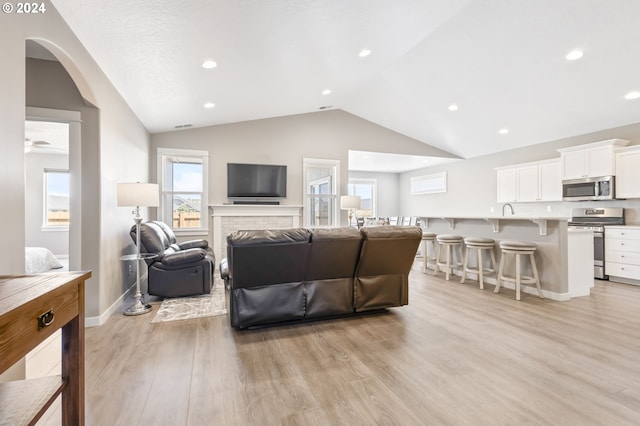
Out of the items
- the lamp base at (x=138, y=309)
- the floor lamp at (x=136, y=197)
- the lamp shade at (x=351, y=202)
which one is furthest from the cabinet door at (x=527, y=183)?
the lamp base at (x=138, y=309)

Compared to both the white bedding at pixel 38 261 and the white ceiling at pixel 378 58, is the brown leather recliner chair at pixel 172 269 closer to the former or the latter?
the white bedding at pixel 38 261

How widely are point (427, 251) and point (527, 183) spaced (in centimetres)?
280

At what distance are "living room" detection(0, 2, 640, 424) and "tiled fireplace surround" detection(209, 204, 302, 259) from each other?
17 cm

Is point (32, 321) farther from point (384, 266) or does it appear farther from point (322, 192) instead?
point (322, 192)

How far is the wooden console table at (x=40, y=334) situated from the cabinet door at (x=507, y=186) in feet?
25.3

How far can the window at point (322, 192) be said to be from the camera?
22.5ft

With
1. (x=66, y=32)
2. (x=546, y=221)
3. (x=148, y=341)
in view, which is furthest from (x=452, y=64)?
(x=148, y=341)

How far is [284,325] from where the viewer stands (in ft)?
9.70

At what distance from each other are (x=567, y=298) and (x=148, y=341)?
4.82m

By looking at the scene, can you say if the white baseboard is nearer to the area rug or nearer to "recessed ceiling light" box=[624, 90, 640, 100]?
the area rug

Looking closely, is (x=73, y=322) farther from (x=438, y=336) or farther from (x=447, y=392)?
(x=438, y=336)

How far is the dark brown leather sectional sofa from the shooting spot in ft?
8.81

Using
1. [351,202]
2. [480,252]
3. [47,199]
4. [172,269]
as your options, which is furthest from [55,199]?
[480,252]

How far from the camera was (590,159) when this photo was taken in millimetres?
5215
